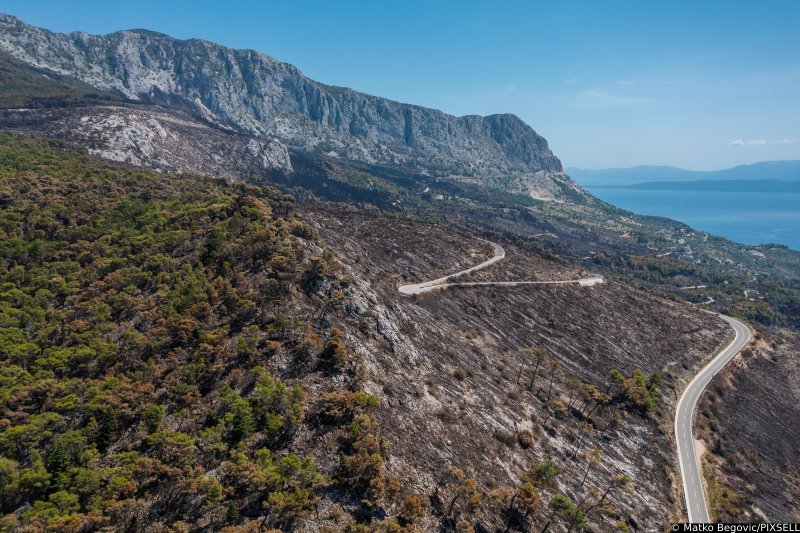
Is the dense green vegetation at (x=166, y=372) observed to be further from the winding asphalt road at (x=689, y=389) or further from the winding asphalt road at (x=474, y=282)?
the winding asphalt road at (x=689, y=389)

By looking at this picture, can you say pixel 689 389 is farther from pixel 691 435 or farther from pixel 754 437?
pixel 691 435

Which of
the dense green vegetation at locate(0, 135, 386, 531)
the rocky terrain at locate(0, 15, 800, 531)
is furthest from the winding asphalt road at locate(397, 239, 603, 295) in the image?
the dense green vegetation at locate(0, 135, 386, 531)

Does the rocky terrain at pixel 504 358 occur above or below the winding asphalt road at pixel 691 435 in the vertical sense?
above

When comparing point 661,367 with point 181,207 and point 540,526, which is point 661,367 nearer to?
point 540,526

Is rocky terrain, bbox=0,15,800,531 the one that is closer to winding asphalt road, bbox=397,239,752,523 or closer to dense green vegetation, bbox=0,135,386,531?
dense green vegetation, bbox=0,135,386,531

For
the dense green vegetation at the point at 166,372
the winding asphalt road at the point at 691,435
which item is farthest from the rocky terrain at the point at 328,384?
the winding asphalt road at the point at 691,435

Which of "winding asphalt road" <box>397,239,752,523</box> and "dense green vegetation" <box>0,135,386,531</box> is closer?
"dense green vegetation" <box>0,135,386,531</box>

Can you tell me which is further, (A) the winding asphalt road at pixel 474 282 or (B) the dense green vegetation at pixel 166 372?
(A) the winding asphalt road at pixel 474 282

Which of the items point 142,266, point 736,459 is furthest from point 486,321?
point 142,266
